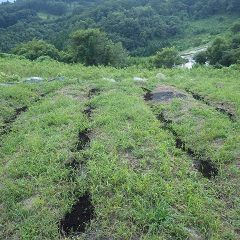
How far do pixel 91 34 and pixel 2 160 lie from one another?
38264 millimetres

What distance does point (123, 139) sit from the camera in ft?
41.9

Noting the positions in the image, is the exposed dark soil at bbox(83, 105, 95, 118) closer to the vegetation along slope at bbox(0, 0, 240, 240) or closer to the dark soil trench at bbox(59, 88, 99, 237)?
the vegetation along slope at bbox(0, 0, 240, 240)

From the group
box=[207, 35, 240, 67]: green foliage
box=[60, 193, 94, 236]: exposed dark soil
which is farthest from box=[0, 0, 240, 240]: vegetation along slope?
box=[207, 35, 240, 67]: green foliage

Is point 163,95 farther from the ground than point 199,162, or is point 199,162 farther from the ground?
point 199,162

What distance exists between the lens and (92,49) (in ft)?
149

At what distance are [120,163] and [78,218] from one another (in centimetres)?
257

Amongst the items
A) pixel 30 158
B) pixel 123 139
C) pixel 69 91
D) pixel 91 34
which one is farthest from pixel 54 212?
pixel 91 34

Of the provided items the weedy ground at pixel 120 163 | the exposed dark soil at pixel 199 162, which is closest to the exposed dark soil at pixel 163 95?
the weedy ground at pixel 120 163

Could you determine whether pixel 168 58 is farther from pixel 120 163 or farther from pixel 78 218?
pixel 78 218

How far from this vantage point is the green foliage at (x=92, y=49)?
45.1m

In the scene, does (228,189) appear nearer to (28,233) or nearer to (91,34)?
(28,233)

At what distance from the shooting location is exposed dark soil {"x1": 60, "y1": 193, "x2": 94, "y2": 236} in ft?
28.8

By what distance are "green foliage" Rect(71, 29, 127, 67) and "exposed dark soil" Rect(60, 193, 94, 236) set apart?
116 ft

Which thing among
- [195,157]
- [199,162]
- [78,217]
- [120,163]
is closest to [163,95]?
[195,157]
